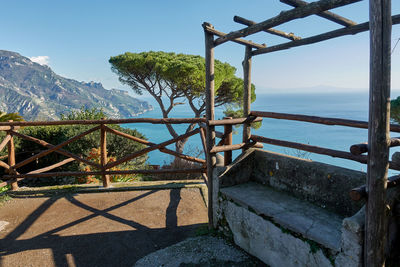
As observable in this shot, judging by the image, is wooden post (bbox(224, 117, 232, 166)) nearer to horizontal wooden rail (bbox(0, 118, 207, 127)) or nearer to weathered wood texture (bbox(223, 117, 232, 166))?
weathered wood texture (bbox(223, 117, 232, 166))

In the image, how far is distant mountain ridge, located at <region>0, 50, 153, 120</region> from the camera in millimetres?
109062

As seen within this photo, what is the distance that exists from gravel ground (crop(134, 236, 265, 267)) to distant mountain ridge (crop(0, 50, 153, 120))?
103017 millimetres

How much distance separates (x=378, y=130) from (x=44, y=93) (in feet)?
533

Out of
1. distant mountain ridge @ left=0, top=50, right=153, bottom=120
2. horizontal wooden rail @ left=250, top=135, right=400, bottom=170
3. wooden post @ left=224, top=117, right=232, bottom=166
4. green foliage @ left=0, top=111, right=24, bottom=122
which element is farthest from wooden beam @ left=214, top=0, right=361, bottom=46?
distant mountain ridge @ left=0, top=50, right=153, bottom=120

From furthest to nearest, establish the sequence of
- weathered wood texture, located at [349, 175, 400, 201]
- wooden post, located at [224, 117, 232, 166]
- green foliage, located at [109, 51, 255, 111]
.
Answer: green foliage, located at [109, 51, 255, 111] < wooden post, located at [224, 117, 232, 166] < weathered wood texture, located at [349, 175, 400, 201]

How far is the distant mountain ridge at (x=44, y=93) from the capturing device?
109062 mm

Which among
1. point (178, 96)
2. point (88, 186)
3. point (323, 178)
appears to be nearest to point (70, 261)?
point (88, 186)

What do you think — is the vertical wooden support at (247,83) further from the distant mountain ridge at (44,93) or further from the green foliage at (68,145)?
the distant mountain ridge at (44,93)

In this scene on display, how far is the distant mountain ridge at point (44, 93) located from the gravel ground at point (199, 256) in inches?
4056

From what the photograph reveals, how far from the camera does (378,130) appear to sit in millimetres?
Answer: 1533

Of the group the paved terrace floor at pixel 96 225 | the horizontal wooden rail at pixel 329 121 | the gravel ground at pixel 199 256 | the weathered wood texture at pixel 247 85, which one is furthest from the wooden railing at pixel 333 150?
the paved terrace floor at pixel 96 225

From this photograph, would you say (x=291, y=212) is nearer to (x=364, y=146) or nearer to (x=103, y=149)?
(x=364, y=146)

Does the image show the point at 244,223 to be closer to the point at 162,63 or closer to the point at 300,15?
the point at 300,15

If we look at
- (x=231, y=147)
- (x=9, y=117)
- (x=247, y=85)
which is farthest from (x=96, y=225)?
(x=9, y=117)
